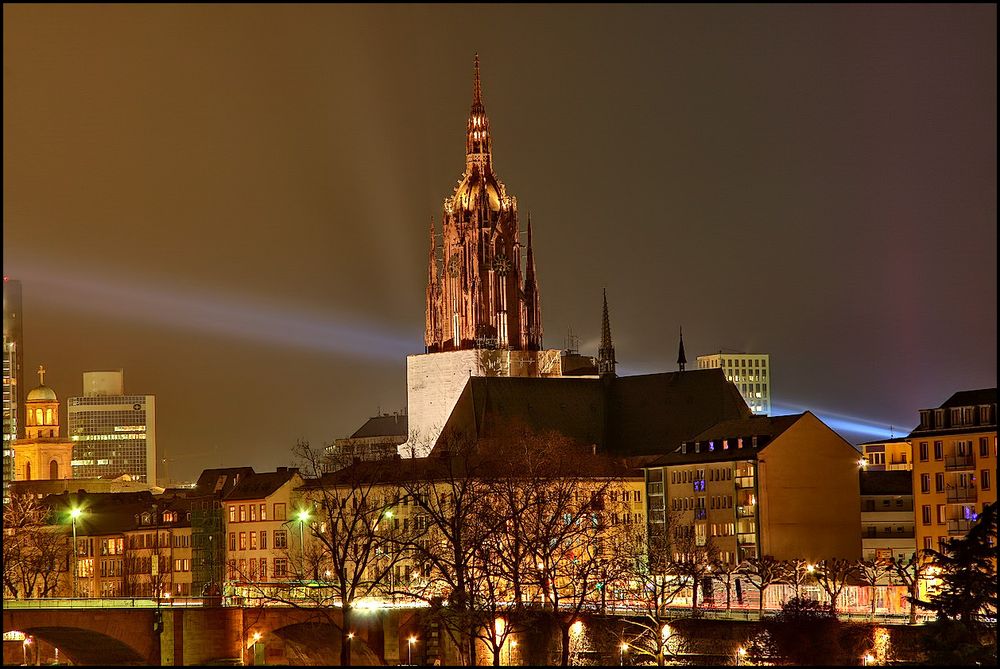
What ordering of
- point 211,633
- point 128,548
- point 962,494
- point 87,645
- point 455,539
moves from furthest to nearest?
1. point 128,548
2. point 962,494
3. point 211,633
4. point 455,539
5. point 87,645

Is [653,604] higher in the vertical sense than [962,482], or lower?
lower

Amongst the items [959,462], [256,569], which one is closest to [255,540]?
[256,569]

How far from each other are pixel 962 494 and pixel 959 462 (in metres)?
1.84

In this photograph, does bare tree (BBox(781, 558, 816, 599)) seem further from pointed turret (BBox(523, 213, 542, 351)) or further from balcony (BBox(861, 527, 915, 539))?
pointed turret (BBox(523, 213, 542, 351))

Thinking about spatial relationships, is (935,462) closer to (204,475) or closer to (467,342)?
(467,342)

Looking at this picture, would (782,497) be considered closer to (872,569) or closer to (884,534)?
(884,534)

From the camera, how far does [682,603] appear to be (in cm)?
12875

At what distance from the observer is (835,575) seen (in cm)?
11550

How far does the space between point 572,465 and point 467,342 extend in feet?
105

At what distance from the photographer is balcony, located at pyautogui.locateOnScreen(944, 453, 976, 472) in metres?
131

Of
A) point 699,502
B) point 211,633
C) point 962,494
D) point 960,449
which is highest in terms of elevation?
point 960,449

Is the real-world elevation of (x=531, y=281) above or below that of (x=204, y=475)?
above

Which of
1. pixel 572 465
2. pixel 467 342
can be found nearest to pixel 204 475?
pixel 467 342

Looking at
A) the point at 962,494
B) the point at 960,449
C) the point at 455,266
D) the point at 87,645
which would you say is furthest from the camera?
the point at 455,266
